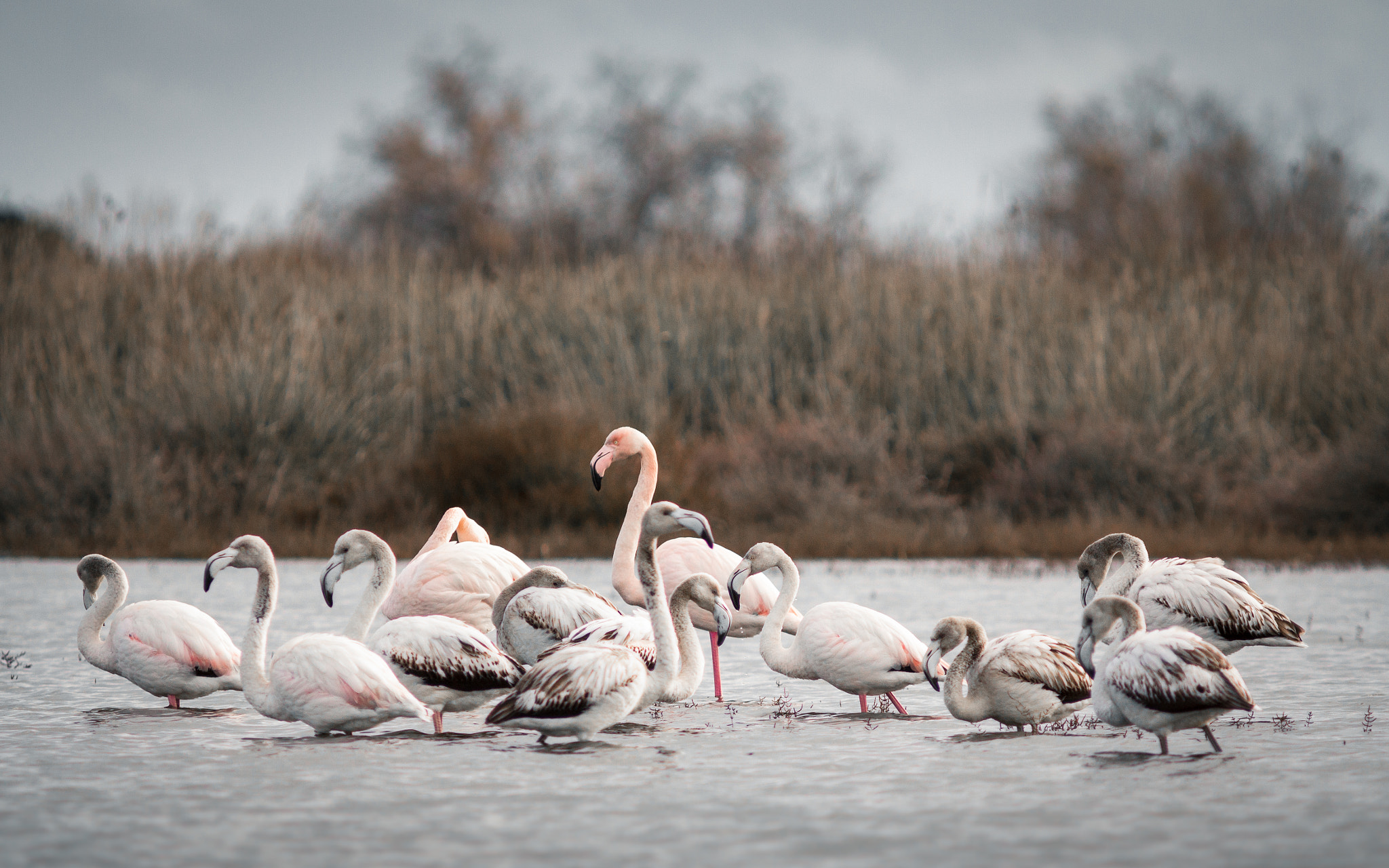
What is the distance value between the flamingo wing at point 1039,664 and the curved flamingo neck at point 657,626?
1.33m

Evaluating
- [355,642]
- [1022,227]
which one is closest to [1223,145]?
[1022,227]

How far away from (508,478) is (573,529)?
107cm

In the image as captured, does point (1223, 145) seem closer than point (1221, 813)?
No

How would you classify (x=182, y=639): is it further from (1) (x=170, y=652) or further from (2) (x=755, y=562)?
(2) (x=755, y=562)

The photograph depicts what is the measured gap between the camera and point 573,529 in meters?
15.7

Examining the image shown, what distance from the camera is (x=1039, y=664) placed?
616 cm

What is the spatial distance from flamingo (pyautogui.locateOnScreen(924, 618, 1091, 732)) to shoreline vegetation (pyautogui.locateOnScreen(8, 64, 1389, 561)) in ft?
25.0

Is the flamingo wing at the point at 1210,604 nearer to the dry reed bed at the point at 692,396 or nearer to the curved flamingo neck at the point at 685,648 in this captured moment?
the curved flamingo neck at the point at 685,648

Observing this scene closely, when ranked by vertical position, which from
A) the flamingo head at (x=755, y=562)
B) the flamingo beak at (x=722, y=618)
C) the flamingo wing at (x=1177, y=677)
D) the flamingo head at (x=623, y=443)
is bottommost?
the flamingo wing at (x=1177, y=677)

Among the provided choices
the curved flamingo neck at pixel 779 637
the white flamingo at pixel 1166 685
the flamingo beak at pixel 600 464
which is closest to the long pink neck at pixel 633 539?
the flamingo beak at pixel 600 464

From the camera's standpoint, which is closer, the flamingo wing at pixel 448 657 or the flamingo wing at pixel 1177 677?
the flamingo wing at pixel 1177 677

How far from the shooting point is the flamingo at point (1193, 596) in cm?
671

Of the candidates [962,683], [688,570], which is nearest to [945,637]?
[962,683]

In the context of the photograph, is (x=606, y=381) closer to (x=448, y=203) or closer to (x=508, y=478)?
(x=508, y=478)
